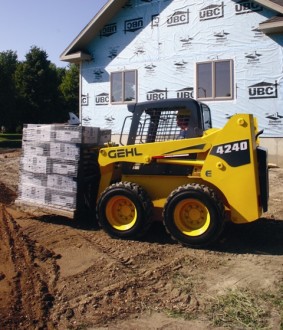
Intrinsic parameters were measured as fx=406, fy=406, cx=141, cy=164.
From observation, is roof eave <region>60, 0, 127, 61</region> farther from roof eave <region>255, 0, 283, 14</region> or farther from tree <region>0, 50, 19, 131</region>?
tree <region>0, 50, 19, 131</region>

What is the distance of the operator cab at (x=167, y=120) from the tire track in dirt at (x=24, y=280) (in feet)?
7.79

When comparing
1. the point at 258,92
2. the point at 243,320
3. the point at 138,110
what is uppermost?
the point at 258,92

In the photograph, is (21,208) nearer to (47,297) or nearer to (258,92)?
(47,297)

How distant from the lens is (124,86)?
16719 mm

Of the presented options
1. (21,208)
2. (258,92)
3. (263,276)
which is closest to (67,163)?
(21,208)

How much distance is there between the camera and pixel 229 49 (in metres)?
14.1

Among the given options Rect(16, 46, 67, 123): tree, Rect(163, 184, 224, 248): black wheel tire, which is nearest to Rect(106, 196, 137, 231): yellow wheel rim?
Rect(163, 184, 224, 248): black wheel tire

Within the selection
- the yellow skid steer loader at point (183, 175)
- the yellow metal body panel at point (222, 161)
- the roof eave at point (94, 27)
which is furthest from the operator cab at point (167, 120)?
the roof eave at point (94, 27)

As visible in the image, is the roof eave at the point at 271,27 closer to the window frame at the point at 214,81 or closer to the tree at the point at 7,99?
the window frame at the point at 214,81

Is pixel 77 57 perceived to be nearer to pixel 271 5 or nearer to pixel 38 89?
pixel 271 5

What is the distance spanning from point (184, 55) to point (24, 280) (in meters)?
11.9

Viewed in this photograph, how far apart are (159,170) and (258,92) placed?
8.48 meters

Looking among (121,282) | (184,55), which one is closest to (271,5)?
(184,55)

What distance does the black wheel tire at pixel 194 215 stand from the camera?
5816 millimetres
